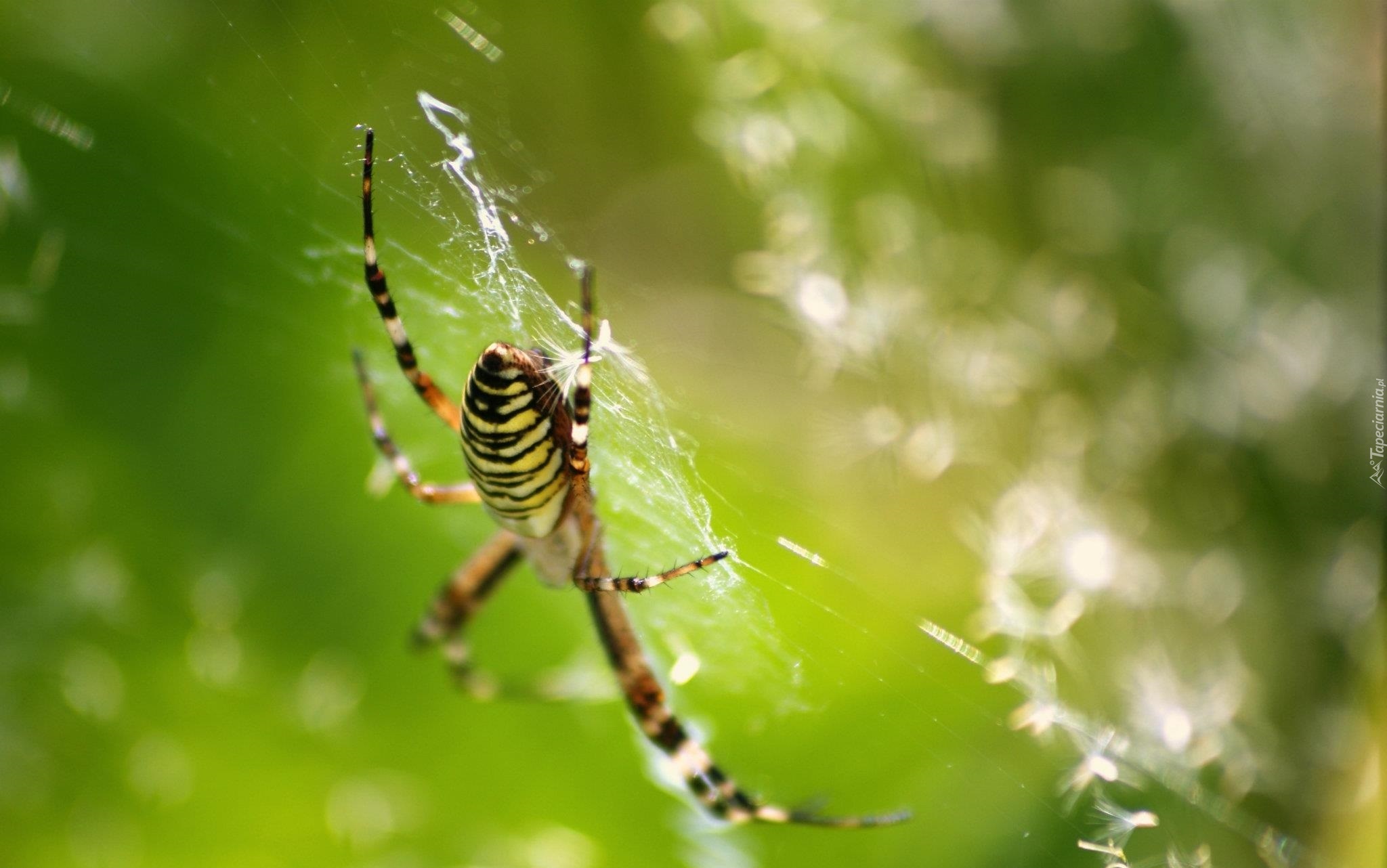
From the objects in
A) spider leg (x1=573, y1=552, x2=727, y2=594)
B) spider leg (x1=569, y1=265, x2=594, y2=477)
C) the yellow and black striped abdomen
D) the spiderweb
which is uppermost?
the spiderweb

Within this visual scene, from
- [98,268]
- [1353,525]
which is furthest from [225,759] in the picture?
[1353,525]

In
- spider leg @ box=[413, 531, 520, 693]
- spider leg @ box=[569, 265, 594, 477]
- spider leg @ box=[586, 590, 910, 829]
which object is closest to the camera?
spider leg @ box=[569, 265, 594, 477]

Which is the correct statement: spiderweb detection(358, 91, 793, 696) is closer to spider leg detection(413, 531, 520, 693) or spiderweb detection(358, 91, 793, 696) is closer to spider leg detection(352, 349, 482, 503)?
spider leg detection(352, 349, 482, 503)

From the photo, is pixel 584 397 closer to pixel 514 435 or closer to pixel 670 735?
pixel 514 435

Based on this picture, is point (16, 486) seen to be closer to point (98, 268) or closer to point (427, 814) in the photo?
point (98, 268)

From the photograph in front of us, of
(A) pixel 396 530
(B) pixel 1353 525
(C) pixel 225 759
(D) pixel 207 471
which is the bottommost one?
(C) pixel 225 759

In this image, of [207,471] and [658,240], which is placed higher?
[658,240]

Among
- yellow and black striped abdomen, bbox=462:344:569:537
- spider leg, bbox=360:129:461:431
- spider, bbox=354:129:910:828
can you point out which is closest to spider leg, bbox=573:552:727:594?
spider, bbox=354:129:910:828
